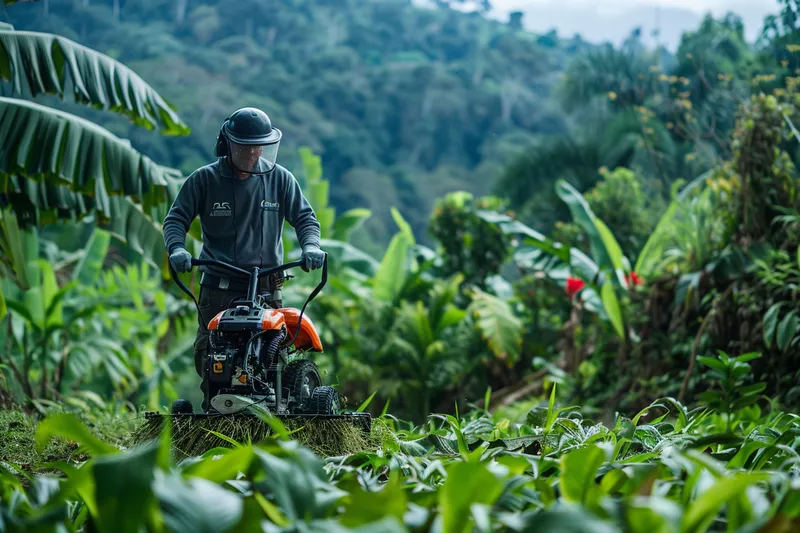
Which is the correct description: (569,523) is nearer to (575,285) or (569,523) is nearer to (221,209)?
(221,209)

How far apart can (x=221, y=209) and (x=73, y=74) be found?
279 centimetres

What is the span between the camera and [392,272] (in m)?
12.6

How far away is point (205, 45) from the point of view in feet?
145

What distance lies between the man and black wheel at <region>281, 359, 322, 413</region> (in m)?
0.33

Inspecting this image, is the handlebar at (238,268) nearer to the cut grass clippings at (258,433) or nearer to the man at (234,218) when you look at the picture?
the man at (234,218)

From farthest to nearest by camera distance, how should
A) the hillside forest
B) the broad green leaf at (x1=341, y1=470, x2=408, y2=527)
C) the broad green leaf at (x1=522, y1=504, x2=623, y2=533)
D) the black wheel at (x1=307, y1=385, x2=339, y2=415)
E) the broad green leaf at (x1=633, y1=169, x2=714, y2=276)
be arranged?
1. the broad green leaf at (x1=633, y1=169, x2=714, y2=276)
2. the black wheel at (x1=307, y1=385, x2=339, y2=415)
3. the hillside forest
4. the broad green leaf at (x1=341, y1=470, x2=408, y2=527)
5. the broad green leaf at (x1=522, y1=504, x2=623, y2=533)

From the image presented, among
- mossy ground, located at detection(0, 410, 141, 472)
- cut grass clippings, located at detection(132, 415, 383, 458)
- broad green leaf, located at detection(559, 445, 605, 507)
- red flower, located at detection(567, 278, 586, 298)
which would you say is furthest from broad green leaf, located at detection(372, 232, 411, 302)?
broad green leaf, located at detection(559, 445, 605, 507)

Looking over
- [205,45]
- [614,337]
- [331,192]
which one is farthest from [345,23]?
[614,337]

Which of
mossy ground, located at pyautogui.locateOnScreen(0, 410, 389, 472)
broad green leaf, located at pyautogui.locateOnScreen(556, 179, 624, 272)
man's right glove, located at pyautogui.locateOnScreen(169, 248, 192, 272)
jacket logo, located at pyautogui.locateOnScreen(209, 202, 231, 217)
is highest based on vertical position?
jacket logo, located at pyautogui.locateOnScreen(209, 202, 231, 217)

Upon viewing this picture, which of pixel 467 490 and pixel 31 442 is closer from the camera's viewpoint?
pixel 467 490

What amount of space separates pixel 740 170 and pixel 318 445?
19.2 feet

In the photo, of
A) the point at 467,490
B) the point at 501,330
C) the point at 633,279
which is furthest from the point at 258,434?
the point at 501,330

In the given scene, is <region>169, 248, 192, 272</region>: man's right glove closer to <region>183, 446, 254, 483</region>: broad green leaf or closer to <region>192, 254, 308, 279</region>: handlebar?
<region>192, 254, 308, 279</region>: handlebar

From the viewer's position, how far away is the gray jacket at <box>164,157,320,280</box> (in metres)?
3.98
